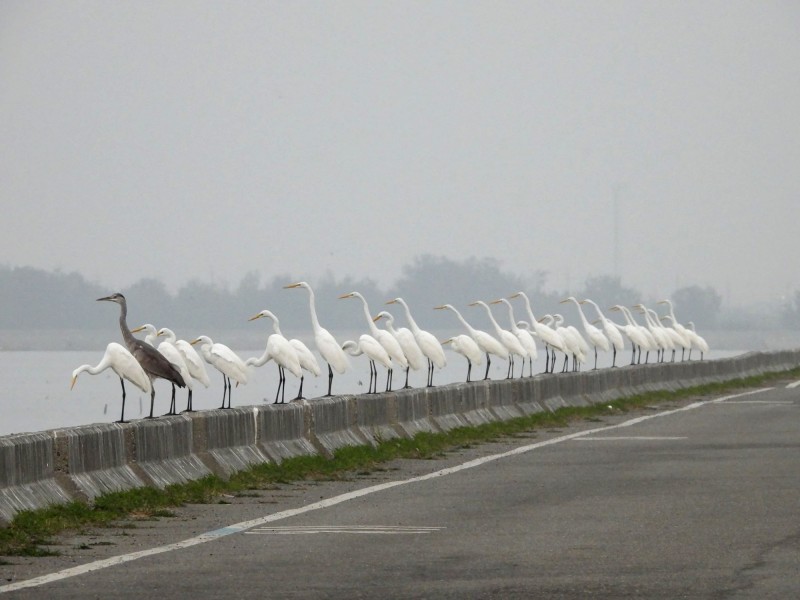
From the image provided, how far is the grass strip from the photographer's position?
478 inches

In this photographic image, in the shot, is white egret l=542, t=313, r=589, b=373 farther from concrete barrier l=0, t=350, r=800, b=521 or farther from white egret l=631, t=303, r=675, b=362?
concrete barrier l=0, t=350, r=800, b=521

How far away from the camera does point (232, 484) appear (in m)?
15.6

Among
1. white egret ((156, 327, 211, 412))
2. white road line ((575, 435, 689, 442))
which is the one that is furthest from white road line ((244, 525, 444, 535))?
white egret ((156, 327, 211, 412))

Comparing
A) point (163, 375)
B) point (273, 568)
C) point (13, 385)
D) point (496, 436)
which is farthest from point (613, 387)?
point (13, 385)

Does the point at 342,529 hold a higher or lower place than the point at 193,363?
lower

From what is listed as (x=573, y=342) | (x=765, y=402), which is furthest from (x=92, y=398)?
(x=765, y=402)

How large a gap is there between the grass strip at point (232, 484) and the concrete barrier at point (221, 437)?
105 mm

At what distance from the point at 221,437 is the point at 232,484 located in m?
0.79

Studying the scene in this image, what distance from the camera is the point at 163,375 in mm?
21953

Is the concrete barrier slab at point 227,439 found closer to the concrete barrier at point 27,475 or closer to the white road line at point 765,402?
the concrete barrier at point 27,475

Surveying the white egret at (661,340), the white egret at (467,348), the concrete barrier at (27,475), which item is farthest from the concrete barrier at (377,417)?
the white egret at (661,340)

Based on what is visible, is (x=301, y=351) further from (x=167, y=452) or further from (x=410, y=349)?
(x=167, y=452)

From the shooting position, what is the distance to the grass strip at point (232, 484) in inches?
478

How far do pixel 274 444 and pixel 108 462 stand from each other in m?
3.50
